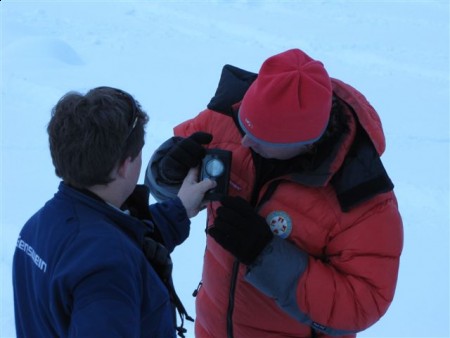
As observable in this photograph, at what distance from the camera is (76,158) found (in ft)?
3.80

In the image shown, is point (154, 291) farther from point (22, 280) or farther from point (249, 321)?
point (249, 321)

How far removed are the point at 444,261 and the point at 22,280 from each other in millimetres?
2768

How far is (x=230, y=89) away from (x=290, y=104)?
0.41 metres

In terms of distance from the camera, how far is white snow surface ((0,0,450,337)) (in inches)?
126

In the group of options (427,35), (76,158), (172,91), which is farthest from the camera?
(427,35)

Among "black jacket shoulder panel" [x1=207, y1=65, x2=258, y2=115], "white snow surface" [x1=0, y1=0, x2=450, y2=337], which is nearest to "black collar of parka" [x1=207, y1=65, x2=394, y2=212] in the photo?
"black jacket shoulder panel" [x1=207, y1=65, x2=258, y2=115]

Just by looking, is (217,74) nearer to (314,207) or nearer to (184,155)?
(184,155)

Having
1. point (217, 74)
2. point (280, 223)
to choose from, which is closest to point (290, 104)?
point (280, 223)

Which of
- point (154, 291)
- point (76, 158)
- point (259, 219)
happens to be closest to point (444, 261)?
point (259, 219)

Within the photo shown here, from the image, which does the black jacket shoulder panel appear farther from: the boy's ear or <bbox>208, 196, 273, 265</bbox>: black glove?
the boy's ear

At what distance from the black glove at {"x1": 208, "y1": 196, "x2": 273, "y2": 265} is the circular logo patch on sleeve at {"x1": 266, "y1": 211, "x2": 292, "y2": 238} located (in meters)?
0.07

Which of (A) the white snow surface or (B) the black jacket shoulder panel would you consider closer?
(B) the black jacket shoulder panel

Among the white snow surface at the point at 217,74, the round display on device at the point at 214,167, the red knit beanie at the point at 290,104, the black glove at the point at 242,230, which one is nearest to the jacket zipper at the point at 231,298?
the black glove at the point at 242,230

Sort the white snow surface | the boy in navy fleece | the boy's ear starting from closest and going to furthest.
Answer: the boy in navy fleece → the boy's ear → the white snow surface
